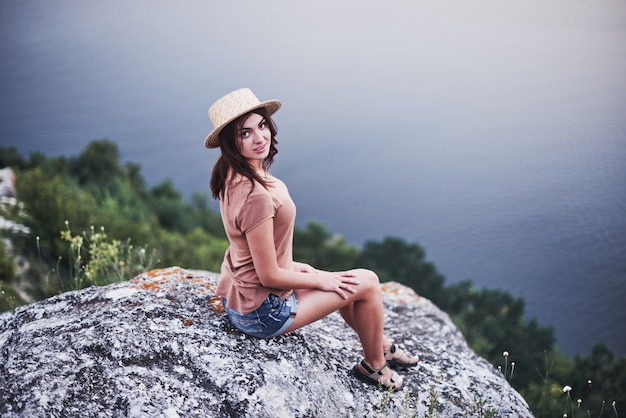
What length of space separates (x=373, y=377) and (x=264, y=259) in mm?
1236

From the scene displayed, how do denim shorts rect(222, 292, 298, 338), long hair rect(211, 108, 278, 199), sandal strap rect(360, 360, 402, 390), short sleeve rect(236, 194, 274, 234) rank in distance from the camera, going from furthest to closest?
sandal strap rect(360, 360, 402, 390), denim shorts rect(222, 292, 298, 338), long hair rect(211, 108, 278, 199), short sleeve rect(236, 194, 274, 234)

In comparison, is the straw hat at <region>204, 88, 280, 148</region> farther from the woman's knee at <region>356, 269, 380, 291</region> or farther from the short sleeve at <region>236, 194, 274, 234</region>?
the woman's knee at <region>356, 269, 380, 291</region>

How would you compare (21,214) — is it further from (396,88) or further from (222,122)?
(396,88)

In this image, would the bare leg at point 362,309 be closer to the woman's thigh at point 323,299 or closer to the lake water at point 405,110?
the woman's thigh at point 323,299

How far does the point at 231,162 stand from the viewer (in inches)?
127

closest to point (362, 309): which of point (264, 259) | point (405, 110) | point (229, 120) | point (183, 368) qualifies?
point (264, 259)

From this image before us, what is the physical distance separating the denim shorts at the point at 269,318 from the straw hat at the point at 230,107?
1127 mm

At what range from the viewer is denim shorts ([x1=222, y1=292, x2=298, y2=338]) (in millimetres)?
3381

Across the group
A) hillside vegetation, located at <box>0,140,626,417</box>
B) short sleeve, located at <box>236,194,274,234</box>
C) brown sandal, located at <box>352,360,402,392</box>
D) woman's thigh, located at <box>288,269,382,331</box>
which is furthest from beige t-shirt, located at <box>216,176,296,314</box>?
hillside vegetation, located at <box>0,140,626,417</box>

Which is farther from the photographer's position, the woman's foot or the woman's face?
the woman's foot

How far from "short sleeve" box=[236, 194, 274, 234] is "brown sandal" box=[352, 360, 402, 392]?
4.49 feet

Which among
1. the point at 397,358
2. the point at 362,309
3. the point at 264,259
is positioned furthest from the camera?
the point at 397,358

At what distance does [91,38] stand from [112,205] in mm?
60596

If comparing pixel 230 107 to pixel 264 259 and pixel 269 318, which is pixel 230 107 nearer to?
pixel 264 259
